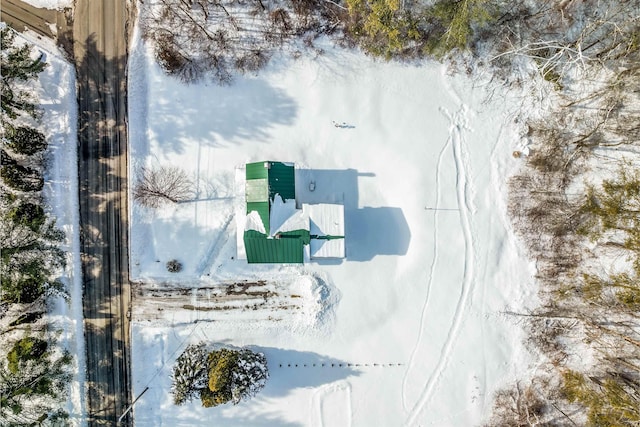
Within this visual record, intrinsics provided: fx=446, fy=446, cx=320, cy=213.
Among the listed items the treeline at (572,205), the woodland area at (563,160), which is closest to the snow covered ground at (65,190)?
the woodland area at (563,160)

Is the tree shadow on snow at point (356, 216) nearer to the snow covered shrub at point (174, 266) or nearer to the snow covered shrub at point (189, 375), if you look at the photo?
the snow covered shrub at point (174, 266)

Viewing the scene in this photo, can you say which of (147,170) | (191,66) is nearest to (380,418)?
(147,170)

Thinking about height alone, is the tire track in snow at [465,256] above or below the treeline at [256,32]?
below

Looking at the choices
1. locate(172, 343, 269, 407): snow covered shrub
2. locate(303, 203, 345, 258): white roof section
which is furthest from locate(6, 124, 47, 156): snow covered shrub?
locate(303, 203, 345, 258): white roof section

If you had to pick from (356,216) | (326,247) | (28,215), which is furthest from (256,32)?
(28,215)

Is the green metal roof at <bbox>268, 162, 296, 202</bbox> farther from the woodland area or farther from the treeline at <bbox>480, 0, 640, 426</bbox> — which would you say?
the treeline at <bbox>480, 0, 640, 426</bbox>

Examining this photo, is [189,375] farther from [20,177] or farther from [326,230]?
[20,177]
